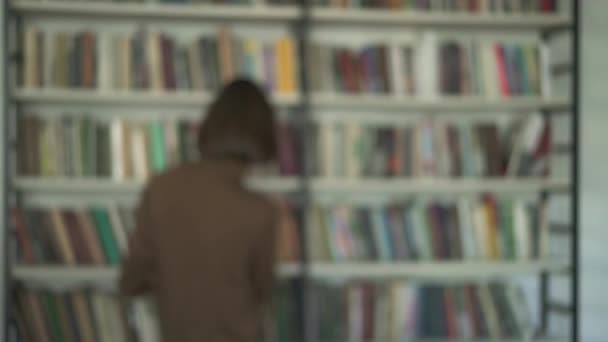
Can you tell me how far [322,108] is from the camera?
3.25 m

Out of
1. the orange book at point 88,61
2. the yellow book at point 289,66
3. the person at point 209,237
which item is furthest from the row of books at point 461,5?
the person at point 209,237

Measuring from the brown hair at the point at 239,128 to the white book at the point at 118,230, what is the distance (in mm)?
1189

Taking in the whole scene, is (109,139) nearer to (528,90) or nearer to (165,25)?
(165,25)

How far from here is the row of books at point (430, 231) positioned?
309 cm

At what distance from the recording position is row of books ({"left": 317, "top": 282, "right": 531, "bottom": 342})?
307 centimetres

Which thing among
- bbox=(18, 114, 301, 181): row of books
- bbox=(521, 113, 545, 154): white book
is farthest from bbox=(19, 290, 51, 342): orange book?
bbox=(521, 113, 545, 154): white book

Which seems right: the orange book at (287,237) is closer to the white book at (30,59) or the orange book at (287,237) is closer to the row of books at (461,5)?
the row of books at (461,5)

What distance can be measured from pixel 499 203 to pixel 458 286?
0.37 m

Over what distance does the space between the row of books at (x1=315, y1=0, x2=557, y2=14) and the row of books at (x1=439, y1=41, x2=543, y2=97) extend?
0.45ft

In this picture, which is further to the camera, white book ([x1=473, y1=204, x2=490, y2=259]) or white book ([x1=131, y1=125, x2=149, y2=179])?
white book ([x1=473, y1=204, x2=490, y2=259])

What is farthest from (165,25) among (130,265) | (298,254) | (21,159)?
(130,265)

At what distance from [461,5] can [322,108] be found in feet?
2.25

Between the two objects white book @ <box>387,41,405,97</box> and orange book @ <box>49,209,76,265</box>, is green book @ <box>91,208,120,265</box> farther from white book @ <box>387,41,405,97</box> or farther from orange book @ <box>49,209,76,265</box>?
white book @ <box>387,41,405,97</box>

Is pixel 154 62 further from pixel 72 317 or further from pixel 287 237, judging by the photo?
pixel 72 317
